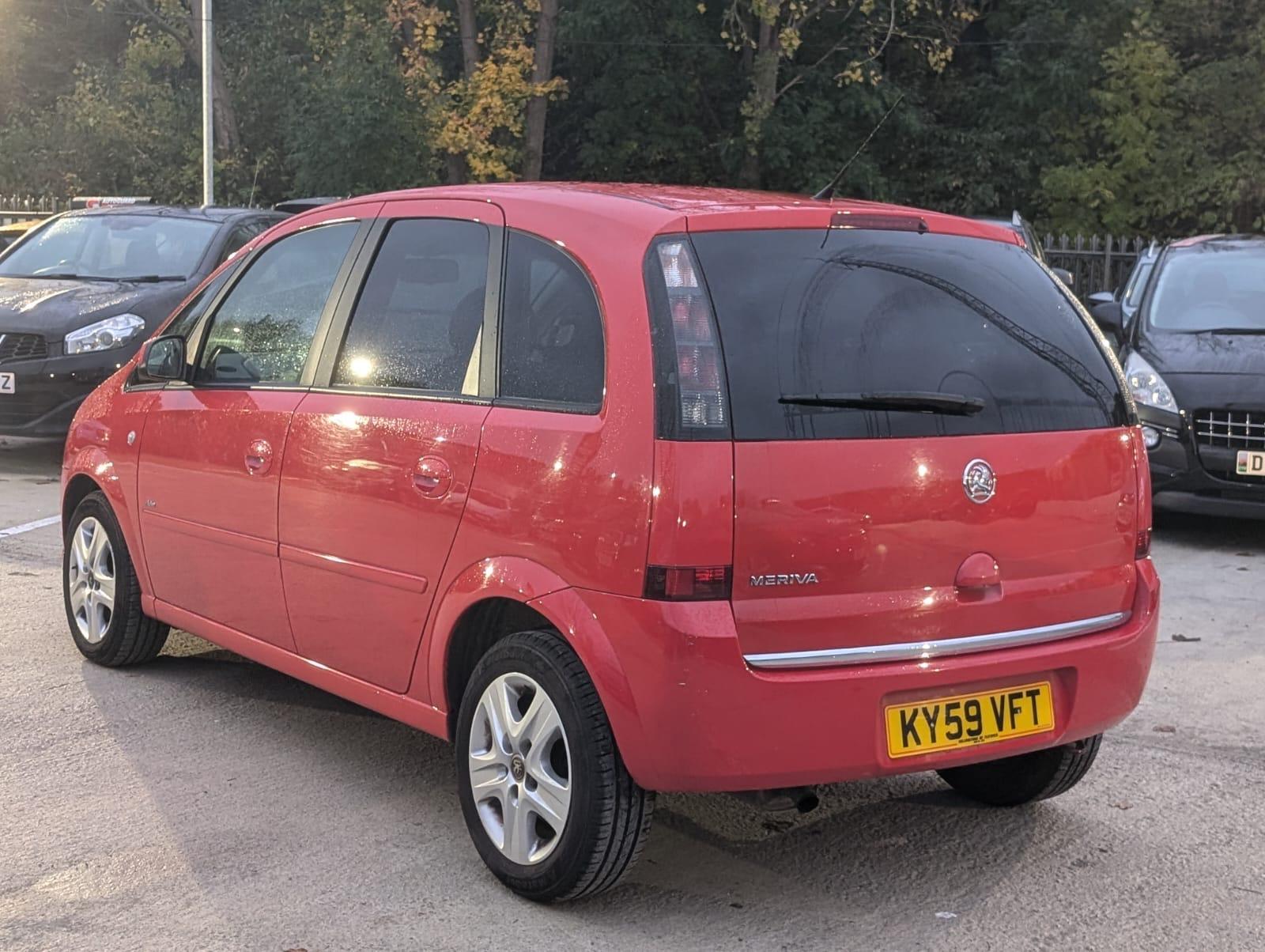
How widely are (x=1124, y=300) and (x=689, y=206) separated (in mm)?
6976

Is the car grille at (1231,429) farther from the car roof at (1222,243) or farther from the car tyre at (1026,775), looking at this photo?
the car tyre at (1026,775)

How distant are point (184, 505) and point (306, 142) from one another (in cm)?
2294

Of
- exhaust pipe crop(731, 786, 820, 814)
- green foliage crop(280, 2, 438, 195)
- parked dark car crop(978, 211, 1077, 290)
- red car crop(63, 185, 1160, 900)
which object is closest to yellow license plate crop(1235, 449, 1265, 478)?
parked dark car crop(978, 211, 1077, 290)

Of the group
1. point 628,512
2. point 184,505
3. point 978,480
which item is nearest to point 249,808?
point 184,505

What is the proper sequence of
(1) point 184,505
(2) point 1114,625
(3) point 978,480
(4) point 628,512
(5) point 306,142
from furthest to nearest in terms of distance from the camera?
(5) point 306,142
(1) point 184,505
(2) point 1114,625
(3) point 978,480
(4) point 628,512

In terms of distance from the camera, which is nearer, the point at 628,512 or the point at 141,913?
the point at 628,512

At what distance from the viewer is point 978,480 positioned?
3555mm

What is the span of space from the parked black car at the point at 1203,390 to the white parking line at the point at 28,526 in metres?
6.16

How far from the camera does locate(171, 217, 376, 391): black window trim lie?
4547 mm

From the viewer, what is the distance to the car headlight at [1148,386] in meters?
8.51

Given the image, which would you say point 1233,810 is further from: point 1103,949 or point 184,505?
point 184,505

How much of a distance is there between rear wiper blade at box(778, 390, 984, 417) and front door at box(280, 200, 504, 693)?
89 cm

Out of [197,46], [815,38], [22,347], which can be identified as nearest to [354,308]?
[22,347]

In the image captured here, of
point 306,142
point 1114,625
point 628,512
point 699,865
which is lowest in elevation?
point 699,865
